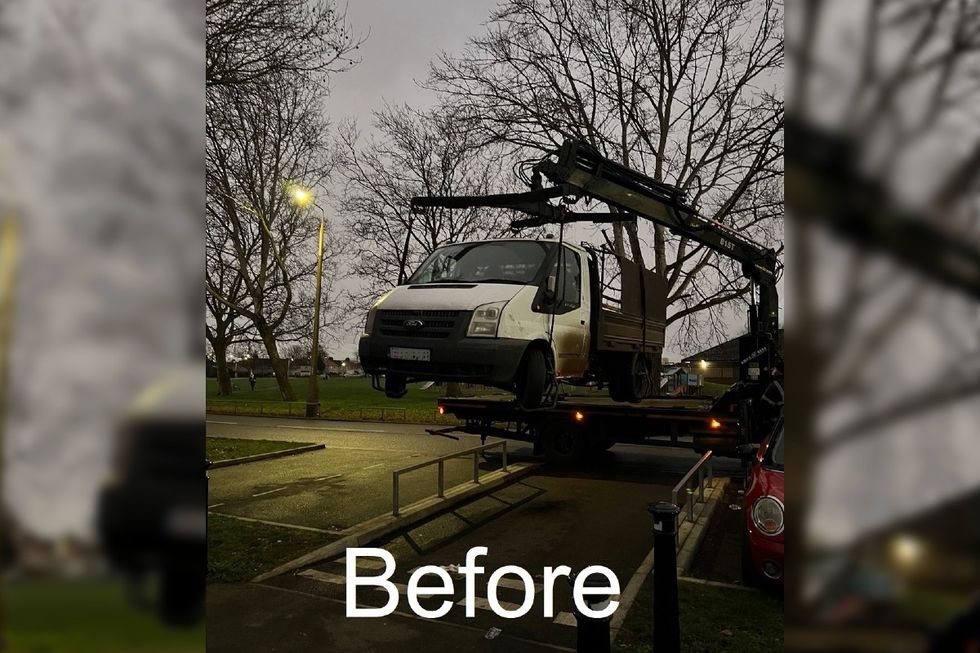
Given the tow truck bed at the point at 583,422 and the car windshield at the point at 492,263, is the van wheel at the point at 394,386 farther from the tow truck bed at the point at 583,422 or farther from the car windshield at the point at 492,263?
the tow truck bed at the point at 583,422

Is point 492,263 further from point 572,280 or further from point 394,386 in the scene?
point 572,280

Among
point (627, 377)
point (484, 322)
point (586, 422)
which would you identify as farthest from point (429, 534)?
point (484, 322)

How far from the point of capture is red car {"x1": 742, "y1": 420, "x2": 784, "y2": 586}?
12.9 ft

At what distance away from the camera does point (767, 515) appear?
13.0 ft

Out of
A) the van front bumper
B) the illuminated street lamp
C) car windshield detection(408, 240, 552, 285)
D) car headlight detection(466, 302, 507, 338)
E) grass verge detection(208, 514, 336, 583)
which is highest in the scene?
car windshield detection(408, 240, 552, 285)

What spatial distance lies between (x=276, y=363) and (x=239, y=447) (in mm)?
9470

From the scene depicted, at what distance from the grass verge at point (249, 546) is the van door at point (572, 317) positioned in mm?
2865

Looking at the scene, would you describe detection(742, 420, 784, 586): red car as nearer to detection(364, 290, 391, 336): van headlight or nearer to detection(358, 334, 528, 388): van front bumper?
detection(358, 334, 528, 388): van front bumper

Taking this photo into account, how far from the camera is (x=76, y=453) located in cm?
73

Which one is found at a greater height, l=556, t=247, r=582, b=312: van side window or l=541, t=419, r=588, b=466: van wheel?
l=556, t=247, r=582, b=312: van side window

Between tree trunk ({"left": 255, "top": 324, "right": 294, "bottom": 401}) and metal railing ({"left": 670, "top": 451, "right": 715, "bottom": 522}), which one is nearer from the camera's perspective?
tree trunk ({"left": 255, "top": 324, "right": 294, "bottom": 401})

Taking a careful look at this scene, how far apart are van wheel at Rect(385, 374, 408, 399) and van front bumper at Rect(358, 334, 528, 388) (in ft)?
0.15

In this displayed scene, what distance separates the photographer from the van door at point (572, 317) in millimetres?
3768

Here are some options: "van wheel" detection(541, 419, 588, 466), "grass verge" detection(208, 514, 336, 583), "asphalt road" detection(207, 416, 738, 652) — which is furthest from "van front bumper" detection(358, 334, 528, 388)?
"van wheel" detection(541, 419, 588, 466)
